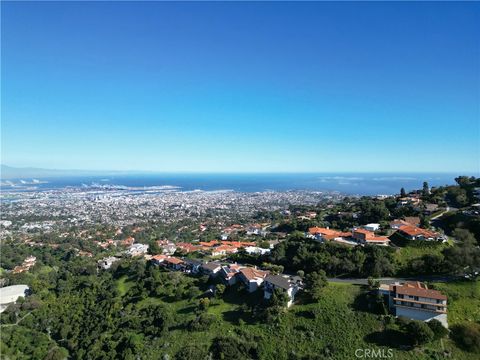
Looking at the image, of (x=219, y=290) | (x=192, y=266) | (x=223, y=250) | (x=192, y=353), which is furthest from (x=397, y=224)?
(x=192, y=353)

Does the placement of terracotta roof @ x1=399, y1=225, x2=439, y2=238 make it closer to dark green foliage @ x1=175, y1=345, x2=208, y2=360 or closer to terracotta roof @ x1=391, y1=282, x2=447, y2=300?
terracotta roof @ x1=391, y1=282, x2=447, y2=300

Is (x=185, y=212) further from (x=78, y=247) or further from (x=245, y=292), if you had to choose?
(x=245, y=292)

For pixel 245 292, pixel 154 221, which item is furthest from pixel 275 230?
pixel 154 221

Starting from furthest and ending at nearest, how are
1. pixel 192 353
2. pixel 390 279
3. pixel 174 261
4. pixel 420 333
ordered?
pixel 174 261 < pixel 390 279 < pixel 192 353 < pixel 420 333

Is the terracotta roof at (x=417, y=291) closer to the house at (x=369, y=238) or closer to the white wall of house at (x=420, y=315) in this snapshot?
the white wall of house at (x=420, y=315)

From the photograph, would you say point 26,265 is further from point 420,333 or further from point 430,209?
point 430,209

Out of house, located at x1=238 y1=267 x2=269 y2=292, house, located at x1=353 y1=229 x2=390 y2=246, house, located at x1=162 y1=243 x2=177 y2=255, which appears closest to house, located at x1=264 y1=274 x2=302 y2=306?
house, located at x1=238 y1=267 x2=269 y2=292
